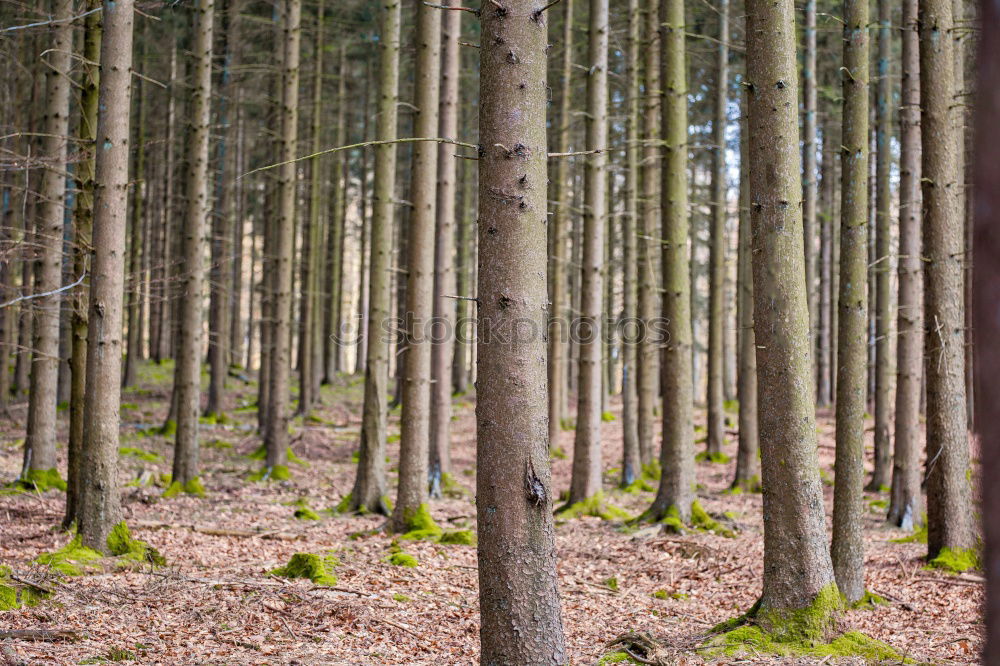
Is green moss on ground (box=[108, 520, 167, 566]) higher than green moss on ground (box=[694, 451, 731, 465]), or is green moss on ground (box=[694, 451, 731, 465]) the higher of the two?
green moss on ground (box=[108, 520, 167, 566])

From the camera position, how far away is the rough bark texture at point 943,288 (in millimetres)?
7891

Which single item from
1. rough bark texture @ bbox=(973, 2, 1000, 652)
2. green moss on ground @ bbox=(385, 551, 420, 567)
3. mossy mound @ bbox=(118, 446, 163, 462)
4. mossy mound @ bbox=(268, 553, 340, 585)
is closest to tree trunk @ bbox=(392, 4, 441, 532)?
green moss on ground @ bbox=(385, 551, 420, 567)

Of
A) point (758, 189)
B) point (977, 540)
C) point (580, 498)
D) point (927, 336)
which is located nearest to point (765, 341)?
point (758, 189)

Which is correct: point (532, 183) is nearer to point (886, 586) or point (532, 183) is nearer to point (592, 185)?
point (886, 586)

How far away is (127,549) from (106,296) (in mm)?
2435

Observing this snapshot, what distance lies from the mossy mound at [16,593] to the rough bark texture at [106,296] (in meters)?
1.23

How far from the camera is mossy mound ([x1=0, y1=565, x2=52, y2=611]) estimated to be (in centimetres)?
590

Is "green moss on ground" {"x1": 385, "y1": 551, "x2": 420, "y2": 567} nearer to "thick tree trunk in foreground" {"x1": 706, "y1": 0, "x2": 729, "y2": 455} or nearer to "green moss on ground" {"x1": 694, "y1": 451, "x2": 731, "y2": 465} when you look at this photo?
"thick tree trunk in foreground" {"x1": 706, "y1": 0, "x2": 729, "y2": 455}

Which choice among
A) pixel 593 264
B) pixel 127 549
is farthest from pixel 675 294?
pixel 127 549

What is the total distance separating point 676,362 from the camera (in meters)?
10.8

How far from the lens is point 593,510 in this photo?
11.9 metres

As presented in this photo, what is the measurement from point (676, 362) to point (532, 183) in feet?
23.2

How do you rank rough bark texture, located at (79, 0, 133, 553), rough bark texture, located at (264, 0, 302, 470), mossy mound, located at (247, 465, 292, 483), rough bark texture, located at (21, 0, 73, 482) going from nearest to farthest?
rough bark texture, located at (79, 0, 133, 553) → rough bark texture, located at (21, 0, 73, 482) → rough bark texture, located at (264, 0, 302, 470) → mossy mound, located at (247, 465, 292, 483)

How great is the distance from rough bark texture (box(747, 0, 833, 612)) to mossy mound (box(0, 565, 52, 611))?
17.8 ft
